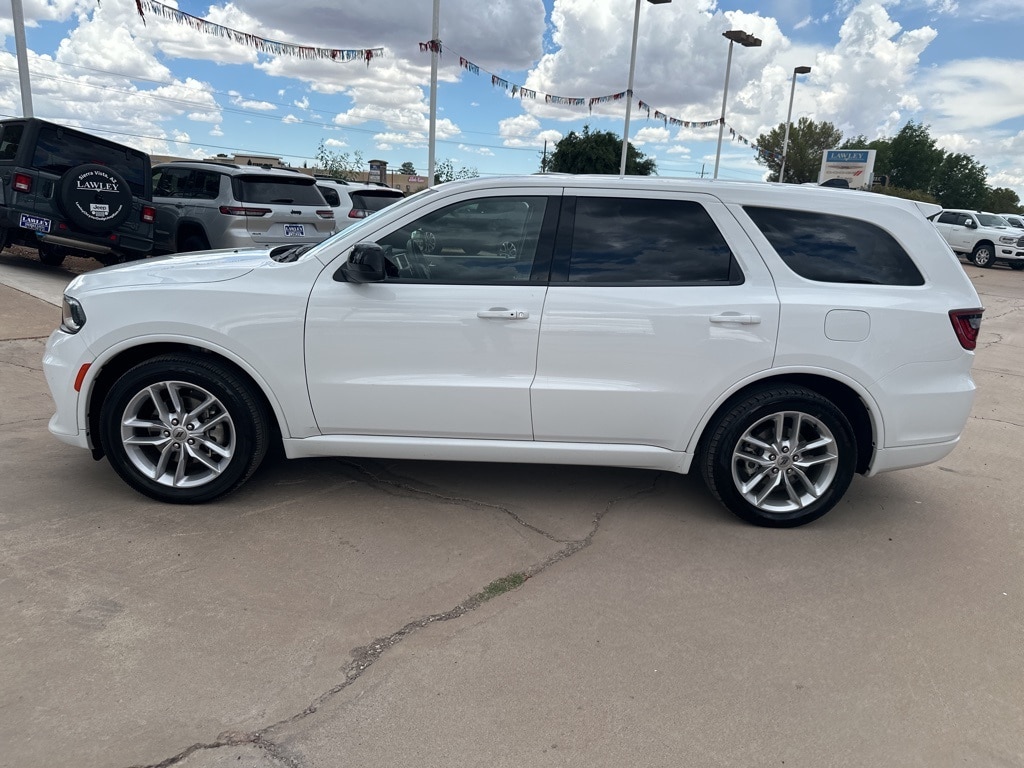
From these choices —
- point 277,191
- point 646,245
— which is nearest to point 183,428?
point 646,245

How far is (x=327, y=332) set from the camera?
146 inches

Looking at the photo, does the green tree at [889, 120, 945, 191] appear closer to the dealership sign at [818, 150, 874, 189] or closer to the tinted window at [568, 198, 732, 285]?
the dealership sign at [818, 150, 874, 189]

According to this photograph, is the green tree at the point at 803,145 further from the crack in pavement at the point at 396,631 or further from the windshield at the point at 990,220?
the crack in pavement at the point at 396,631

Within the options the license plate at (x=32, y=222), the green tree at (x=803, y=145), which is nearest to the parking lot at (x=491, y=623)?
the license plate at (x=32, y=222)

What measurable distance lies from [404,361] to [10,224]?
8238 millimetres

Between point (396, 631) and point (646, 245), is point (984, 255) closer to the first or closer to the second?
point (646, 245)

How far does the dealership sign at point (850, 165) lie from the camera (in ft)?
132

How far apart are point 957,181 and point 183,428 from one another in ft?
252

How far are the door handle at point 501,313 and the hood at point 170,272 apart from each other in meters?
1.22

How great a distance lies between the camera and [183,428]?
3.84 m

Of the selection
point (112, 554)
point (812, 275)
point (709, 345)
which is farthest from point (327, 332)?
point (812, 275)

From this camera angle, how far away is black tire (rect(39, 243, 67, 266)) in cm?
1079

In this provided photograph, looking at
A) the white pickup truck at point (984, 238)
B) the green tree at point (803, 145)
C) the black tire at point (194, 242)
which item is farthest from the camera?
the green tree at point (803, 145)

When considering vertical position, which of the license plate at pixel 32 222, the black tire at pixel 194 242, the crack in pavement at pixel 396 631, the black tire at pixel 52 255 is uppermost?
the license plate at pixel 32 222
